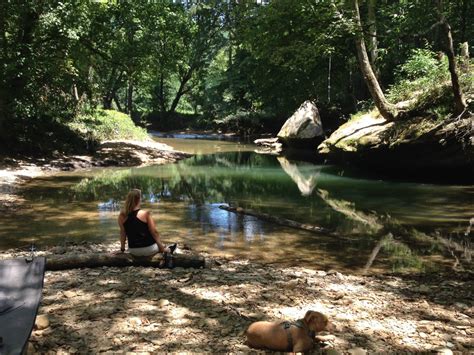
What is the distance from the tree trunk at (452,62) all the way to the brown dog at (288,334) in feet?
44.1

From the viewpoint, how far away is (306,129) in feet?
97.0

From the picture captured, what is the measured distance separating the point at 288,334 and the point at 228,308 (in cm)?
127

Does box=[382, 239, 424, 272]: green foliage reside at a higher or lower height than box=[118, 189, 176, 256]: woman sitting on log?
lower

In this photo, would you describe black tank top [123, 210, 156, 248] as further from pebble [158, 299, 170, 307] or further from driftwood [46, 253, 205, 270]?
pebble [158, 299, 170, 307]

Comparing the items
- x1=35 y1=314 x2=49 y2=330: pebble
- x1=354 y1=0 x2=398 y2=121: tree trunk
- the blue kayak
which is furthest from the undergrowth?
the blue kayak

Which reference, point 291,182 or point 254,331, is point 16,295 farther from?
point 291,182

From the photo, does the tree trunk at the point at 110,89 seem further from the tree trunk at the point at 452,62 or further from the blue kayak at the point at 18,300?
the blue kayak at the point at 18,300

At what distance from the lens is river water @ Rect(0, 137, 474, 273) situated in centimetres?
909

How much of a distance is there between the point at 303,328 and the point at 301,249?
4.99 m

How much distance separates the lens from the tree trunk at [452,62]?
14.9 meters

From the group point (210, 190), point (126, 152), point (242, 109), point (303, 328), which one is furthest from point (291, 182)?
point (242, 109)

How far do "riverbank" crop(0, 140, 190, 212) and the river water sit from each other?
626 mm

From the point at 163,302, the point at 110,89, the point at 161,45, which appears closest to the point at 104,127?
the point at 161,45

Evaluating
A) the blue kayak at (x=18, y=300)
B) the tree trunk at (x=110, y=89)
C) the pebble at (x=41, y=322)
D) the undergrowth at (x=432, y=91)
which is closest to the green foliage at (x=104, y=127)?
the tree trunk at (x=110, y=89)
